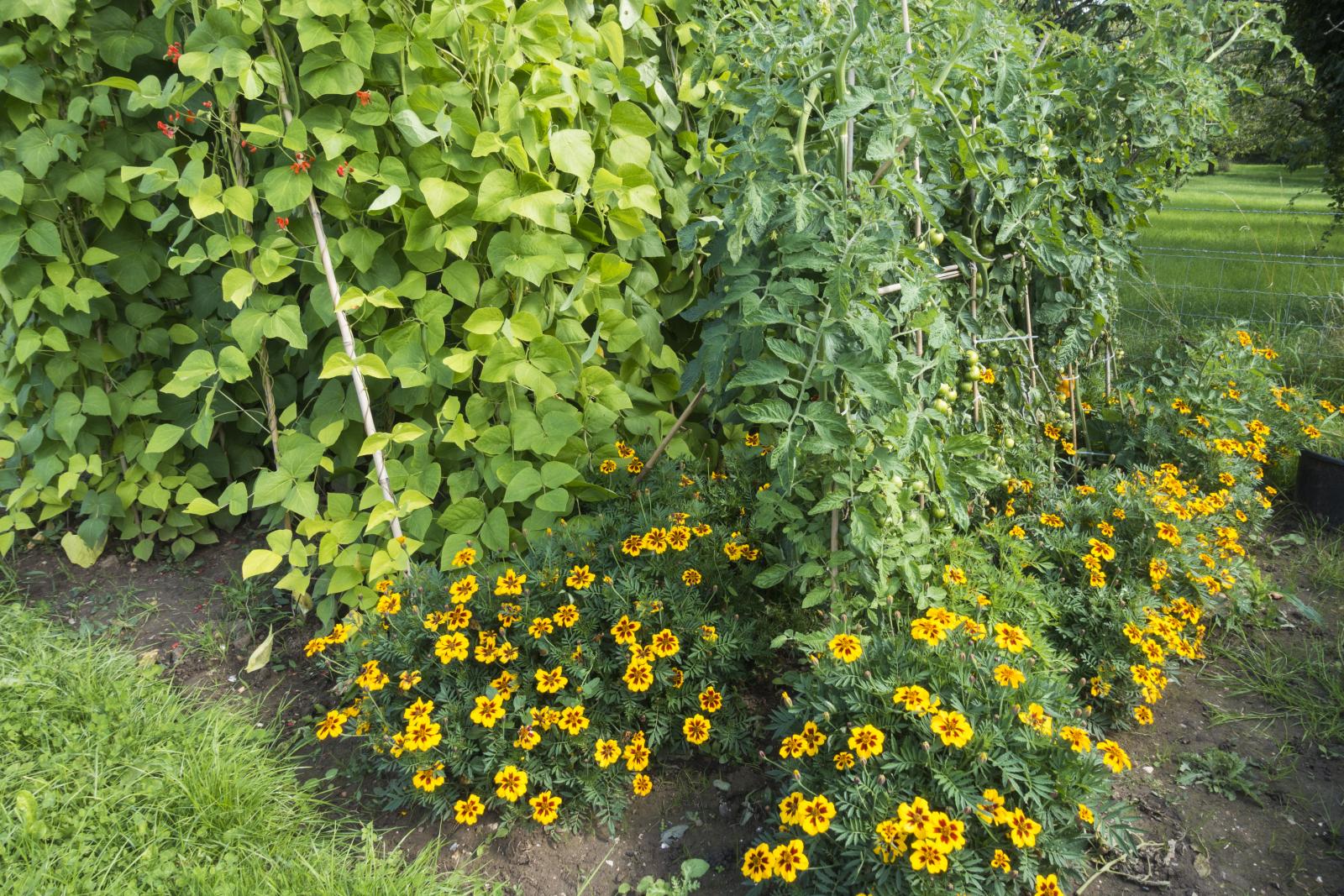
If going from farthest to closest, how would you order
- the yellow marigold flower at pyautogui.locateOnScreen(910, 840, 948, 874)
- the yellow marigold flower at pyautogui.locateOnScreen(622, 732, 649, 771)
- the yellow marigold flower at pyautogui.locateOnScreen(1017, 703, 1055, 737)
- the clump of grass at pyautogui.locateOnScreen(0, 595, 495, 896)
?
the yellow marigold flower at pyautogui.locateOnScreen(622, 732, 649, 771)
the clump of grass at pyautogui.locateOnScreen(0, 595, 495, 896)
the yellow marigold flower at pyautogui.locateOnScreen(1017, 703, 1055, 737)
the yellow marigold flower at pyautogui.locateOnScreen(910, 840, 948, 874)

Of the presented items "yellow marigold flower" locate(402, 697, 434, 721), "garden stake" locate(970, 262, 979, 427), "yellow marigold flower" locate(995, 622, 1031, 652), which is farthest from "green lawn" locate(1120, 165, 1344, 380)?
"yellow marigold flower" locate(402, 697, 434, 721)

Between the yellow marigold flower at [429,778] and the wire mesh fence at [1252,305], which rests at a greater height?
the wire mesh fence at [1252,305]

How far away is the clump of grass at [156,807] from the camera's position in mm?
1704

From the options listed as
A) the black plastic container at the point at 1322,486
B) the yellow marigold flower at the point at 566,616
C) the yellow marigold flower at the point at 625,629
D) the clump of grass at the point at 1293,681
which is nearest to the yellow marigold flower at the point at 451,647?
the yellow marigold flower at the point at 566,616

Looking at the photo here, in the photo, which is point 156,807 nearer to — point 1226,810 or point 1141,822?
point 1141,822

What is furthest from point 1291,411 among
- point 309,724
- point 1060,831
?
point 309,724

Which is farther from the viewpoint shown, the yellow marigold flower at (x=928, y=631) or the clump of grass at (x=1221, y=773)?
the clump of grass at (x=1221, y=773)

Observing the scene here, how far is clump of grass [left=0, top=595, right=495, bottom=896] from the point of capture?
1704mm

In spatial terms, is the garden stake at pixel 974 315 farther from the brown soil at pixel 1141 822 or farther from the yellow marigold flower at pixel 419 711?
the yellow marigold flower at pixel 419 711

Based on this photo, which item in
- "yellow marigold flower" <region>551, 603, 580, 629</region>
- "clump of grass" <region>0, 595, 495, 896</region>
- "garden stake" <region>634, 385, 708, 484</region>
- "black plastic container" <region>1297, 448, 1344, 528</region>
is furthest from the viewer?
"black plastic container" <region>1297, 448, 1344, 528</region>

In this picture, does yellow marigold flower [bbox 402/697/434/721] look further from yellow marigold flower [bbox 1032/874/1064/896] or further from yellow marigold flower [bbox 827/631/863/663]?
yellow marigold flower [bbox 1032/874/1064/896]

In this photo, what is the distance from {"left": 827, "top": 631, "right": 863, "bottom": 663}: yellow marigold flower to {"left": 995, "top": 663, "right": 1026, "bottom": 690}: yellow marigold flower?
10.3 inches

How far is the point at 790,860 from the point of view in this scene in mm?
1483

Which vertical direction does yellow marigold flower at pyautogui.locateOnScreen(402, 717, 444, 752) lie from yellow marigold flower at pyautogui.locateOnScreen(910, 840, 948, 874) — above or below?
below
